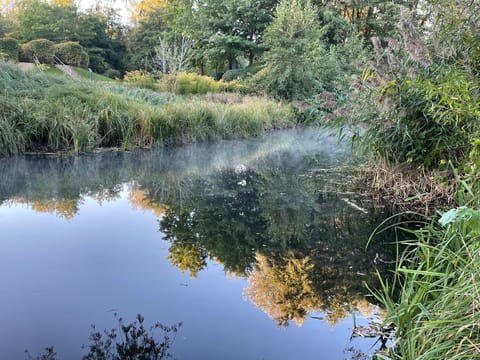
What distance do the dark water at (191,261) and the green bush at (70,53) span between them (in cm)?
1477

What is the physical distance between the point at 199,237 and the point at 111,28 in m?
25.9

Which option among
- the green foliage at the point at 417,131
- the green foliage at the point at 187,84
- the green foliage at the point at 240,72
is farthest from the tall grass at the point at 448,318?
the green foliage at the point at 240,72

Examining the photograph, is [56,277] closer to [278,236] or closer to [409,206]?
[278,236]

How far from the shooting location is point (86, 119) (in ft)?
20.8

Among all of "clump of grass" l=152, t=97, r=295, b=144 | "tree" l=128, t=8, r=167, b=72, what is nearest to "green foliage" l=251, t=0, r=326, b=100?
"clump of grass" l=152, t=97, r=295, b=144

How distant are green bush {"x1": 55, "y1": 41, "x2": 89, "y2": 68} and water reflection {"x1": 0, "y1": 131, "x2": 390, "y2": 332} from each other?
540 inches

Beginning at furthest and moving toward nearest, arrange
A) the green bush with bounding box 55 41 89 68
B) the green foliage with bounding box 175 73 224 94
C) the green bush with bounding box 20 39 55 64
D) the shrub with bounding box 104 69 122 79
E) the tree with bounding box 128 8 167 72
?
the tree with bounding box 128 8 167 72 → the shrub with bounding box 104 69 122 79 → the green bush with bounding box 55 41 89 68 → the green bush with bounding box 20 39 55 64 → the green foliage with bounding box 175 73 224 94

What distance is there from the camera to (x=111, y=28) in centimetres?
2562

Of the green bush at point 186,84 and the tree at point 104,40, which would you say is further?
the tree at point 104,40

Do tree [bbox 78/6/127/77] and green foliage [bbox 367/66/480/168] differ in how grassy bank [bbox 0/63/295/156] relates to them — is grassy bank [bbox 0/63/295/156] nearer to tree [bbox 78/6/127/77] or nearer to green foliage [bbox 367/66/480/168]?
green foliage [bbox 367/66/480/168]

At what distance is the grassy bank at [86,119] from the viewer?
597cm

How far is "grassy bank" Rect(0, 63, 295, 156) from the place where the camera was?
5.97 metres

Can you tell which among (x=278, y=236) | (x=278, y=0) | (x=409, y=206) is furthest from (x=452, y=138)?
(x=278, y=0)

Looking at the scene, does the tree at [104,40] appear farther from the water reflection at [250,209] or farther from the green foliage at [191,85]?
the water reflection at [250,209]
